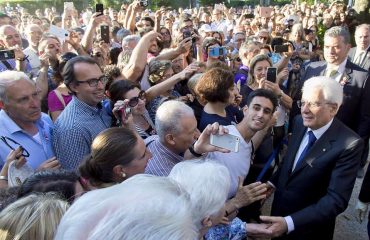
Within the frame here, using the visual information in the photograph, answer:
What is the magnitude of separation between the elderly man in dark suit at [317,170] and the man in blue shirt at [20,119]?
157 centimetres

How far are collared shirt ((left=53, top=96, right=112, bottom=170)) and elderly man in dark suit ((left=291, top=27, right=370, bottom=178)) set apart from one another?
8.38ft

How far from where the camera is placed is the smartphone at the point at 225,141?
212cm

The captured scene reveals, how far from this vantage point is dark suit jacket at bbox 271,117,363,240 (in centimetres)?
219

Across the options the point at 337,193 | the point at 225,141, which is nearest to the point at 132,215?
the point at 225,141

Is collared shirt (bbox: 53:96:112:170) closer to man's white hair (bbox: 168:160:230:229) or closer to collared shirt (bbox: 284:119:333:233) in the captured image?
man's white hair (bbox: 168:160:230:229)

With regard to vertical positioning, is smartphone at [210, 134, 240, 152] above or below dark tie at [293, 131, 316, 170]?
above

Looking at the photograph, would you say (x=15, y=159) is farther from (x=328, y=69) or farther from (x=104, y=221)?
(x=328, y=69)

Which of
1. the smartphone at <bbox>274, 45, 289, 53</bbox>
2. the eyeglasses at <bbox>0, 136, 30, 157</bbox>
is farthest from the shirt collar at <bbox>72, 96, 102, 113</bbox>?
the smartphone at <bbox>274, 45, 289, 53</bbox>

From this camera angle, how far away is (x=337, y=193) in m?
2.18

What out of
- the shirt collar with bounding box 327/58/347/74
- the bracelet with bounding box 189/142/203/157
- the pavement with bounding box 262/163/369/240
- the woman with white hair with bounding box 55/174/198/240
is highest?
the woman with white hair with bounding box 55/174/198/240

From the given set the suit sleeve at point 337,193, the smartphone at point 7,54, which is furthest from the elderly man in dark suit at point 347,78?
the smartphone at point 7,54

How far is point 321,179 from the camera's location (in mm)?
2324

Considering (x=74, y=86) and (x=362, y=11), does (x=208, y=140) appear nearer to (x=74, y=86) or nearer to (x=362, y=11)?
(x=74, y=86)

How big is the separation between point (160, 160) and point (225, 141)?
45 cm
